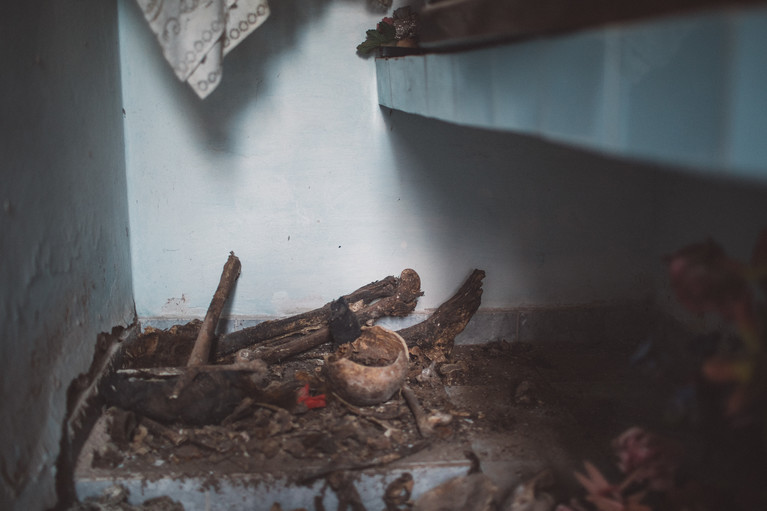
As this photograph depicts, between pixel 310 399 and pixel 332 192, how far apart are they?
118 cm

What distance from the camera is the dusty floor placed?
240 centimetres

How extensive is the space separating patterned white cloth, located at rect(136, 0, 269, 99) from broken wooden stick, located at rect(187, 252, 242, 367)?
4.11 ft

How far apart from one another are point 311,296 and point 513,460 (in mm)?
1556

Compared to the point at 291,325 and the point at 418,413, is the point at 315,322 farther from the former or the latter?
the point at 418,413

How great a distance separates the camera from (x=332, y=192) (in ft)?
11.0

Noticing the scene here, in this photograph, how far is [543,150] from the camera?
11.1ft

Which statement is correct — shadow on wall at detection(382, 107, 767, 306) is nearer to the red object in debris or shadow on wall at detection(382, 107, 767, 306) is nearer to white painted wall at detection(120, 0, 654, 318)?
white painted wall at detection(120, 0, 654, 318)

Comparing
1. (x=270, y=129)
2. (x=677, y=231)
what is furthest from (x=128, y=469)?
(x=677, y=231)

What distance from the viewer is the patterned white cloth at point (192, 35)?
2.24m

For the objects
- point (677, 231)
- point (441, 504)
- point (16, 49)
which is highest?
point (16, 49)

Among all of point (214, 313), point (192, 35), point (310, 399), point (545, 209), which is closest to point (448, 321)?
point (545, 209)

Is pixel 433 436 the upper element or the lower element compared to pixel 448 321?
lower

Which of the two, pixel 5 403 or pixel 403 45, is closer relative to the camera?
pixel 5 403

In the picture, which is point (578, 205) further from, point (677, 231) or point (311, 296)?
point (311, 296)
